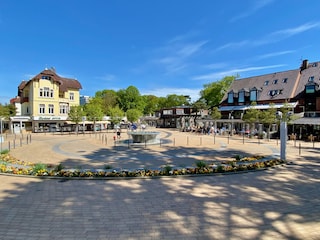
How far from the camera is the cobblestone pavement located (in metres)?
5.76

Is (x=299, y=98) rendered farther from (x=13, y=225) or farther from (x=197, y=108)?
(x=13, y=225)

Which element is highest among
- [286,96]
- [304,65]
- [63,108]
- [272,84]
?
[304,65]

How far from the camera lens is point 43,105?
A: 151 feet

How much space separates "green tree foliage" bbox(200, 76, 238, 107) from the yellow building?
37.5m

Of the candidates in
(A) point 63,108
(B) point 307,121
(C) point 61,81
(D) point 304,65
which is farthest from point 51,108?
(D) point 304,65

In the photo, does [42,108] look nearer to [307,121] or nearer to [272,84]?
[272,84]

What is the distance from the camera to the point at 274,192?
8.85 metres

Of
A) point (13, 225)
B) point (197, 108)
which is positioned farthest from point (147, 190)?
point (197, 108)

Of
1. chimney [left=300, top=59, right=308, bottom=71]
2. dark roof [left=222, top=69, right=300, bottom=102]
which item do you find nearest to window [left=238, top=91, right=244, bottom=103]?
dark roof [left=222, top=69, right=300, bottom=102]

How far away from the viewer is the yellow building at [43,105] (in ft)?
147

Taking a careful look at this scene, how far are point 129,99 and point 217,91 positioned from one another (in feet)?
117

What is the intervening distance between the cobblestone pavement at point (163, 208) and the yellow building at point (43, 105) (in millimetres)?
38806

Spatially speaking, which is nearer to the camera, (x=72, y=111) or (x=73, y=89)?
(x=72, y=111)

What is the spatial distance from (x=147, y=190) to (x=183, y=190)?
146 cm
